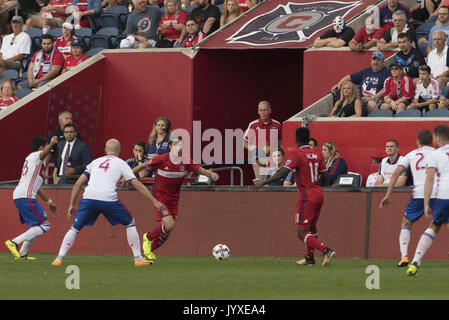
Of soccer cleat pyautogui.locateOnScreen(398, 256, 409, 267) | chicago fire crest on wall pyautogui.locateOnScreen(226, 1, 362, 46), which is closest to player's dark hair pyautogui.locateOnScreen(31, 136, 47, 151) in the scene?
soccer cleat pyautogui.locateOnScreen(398, 256, 409, 267)

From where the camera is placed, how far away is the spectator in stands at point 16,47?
84.8ft

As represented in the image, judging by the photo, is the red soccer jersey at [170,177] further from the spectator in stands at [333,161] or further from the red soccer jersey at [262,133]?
the red soccer jersey at [262,133]

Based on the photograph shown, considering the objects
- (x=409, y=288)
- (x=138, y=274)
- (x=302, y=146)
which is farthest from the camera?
(x=302, y=146)

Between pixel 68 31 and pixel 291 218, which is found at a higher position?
pixel 68 31

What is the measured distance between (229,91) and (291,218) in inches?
275

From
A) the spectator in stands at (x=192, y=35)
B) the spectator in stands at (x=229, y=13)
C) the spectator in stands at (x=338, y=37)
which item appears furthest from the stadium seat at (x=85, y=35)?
the spectator in stands at (x=338, y=37)

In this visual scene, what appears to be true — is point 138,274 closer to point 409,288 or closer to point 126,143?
point 409,288

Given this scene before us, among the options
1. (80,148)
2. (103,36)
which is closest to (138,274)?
(80,148)

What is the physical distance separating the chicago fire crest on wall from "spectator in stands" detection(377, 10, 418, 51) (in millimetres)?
2269

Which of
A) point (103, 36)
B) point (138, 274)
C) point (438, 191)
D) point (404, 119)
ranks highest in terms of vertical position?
point (103, 36)

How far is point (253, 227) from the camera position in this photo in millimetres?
18016

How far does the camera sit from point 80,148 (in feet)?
63.7

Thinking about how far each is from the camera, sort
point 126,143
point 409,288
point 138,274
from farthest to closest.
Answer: point 126,143
point 138,274
point 409,288

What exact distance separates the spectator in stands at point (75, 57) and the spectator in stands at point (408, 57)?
7.63 meters
